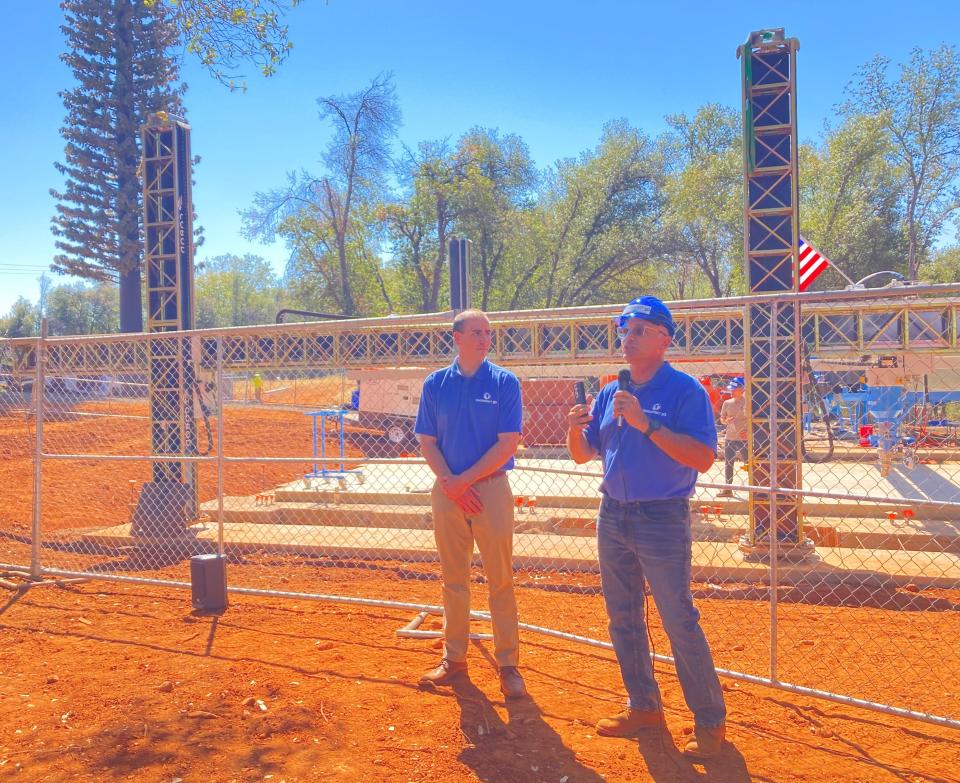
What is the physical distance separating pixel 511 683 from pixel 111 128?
35892 millimetres

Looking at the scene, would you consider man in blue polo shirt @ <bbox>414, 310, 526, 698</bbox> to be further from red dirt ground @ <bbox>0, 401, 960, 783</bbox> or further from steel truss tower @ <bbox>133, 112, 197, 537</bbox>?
steel truss tower @ <bbox>133, 112, 197, 537</bbox>

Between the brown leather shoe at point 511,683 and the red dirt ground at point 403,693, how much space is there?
8 centimetres

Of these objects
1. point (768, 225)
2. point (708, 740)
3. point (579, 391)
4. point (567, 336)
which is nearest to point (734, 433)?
point (768, 225)

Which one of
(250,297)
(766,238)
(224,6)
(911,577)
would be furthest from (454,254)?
(250,297)

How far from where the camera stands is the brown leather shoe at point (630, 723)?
3.55 metres

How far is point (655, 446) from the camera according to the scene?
10.9 feet

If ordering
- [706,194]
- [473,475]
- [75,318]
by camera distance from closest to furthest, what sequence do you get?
[473,475], [706,194], [75,318]

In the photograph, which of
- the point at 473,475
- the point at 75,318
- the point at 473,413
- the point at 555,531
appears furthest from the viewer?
the point at 75,318

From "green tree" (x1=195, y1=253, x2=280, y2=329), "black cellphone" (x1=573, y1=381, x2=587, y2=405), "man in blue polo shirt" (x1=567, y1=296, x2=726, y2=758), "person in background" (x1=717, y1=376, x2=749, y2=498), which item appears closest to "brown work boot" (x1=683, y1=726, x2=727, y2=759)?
"man in blue polo shirt" (x1=567, y1=296, x2=726, y2=758)

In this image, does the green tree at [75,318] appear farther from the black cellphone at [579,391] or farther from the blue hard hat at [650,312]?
the blue hard hat at [650,312]

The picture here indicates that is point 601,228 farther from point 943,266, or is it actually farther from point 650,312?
point 650,312

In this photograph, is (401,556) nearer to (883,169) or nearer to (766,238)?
(766,238)

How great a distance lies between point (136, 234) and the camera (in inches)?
1355

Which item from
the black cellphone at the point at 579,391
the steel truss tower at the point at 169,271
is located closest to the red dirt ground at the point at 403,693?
the steel truss tower at the point at 169,271
